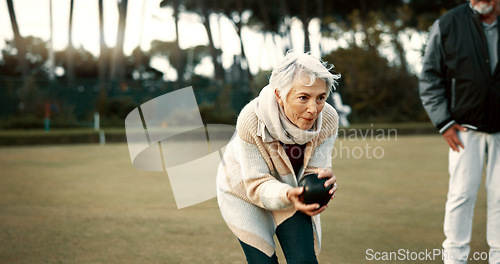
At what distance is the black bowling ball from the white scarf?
0.19 metres

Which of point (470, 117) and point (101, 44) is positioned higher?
point (470, 117)

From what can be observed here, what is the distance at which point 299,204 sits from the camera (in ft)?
8.58

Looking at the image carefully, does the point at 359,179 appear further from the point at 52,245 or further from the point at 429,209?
the point at 52,245

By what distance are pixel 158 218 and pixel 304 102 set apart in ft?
11.7

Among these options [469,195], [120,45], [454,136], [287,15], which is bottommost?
[287,15]

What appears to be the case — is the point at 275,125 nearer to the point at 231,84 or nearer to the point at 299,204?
the point at 299,204

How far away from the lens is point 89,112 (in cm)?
2412

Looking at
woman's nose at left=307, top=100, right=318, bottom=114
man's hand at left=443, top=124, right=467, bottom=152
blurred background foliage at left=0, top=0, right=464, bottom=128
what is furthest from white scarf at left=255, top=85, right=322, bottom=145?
blurred background foliage at left=0, top=0, right=464, bottom=128

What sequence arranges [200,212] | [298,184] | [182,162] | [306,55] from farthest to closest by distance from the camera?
[182,162], [200,212], [298,184], [306,55]

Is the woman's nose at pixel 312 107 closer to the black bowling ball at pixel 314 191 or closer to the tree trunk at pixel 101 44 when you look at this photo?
the black bowling ball at pixel 314 191

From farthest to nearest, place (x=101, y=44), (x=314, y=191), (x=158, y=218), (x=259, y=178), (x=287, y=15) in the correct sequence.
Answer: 1. (x=287, y=15)
2. (x=101, y=44)
3. (x=158, y=218)
4. (x=259, y=178)
5. (x=314, y=191)

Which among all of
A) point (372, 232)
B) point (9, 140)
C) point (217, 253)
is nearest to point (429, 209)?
point (372, 232)

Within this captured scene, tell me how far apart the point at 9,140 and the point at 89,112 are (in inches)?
348

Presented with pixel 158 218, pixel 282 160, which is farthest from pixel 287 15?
pixel 282 160
